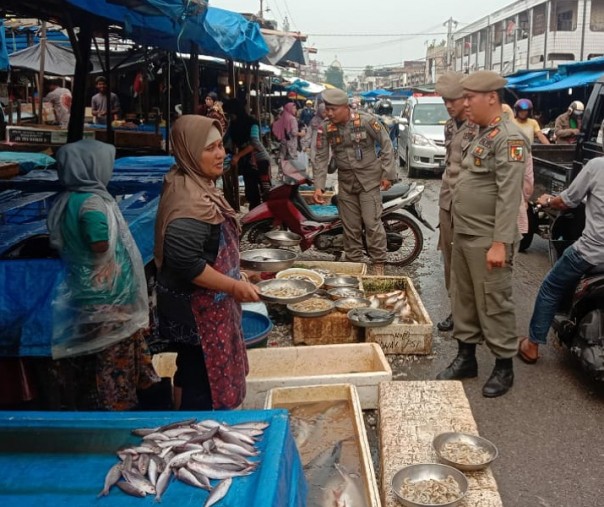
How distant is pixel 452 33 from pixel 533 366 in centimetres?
5415

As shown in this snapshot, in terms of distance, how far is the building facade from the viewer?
3312 cm

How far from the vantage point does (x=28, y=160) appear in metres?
7.38

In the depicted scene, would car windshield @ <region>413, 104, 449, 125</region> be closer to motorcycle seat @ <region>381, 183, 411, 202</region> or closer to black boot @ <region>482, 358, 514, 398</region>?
motorcycle seat @ <region>381, 183, 411, 202</region>

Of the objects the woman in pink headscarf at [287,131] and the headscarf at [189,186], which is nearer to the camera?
the headscarf at [189,186]

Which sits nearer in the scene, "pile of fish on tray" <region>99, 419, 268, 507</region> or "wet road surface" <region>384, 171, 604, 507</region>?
"pile of fish on tray" <region>99, 419, 268, 507</region>

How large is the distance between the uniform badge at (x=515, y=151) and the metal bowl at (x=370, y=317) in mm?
1699

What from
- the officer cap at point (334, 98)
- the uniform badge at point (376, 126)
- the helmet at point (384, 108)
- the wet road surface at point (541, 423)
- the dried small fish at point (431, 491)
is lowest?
the wet road surface at point (541, 423)

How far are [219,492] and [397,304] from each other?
12.9 ft

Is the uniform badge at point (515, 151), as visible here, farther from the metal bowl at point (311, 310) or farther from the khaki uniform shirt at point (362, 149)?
the khaki uniform shirt at point (362, 149)

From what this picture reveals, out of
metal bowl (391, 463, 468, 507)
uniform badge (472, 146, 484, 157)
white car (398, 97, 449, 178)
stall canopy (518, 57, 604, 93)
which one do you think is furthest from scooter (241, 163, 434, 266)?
stall canopy (518, 57, 604, 93)

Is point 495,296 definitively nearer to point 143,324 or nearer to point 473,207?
point 473,207

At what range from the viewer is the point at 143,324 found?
124 inches

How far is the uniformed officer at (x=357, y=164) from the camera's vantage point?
6.31 metres

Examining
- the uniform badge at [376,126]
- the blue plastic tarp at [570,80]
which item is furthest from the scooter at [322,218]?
the blue plastic tarp at [570,80]
